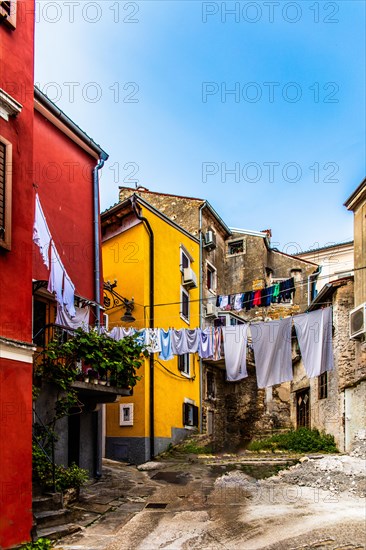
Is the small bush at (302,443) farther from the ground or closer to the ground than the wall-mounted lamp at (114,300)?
closer to the ground

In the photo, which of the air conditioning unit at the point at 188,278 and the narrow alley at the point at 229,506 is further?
the air conditioning unit at the point at 188,278

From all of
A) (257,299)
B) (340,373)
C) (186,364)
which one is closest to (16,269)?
(257,299)

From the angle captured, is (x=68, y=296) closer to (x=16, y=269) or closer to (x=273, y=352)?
(x=16, y=269)

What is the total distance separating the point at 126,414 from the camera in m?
21.2

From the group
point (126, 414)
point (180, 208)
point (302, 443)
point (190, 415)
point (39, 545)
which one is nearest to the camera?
point (39, 545)

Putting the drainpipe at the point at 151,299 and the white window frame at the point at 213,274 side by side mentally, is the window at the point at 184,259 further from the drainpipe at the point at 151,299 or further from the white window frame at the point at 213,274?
the drainpipe at the point at 151,299

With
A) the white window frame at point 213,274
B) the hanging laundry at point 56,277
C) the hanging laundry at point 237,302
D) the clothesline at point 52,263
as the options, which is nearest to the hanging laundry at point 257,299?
the hanging laundry at point 237,302

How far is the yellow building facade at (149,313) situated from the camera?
2108 cm

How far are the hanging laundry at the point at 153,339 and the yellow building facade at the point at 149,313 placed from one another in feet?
8.49

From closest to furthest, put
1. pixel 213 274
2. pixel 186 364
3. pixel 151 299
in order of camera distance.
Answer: pixel 151 299 → pixel 186 364 → pixel 213 274

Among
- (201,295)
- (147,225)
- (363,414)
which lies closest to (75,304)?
(147,225)

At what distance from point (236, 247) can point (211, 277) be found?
558cm

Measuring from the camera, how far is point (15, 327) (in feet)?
33.0

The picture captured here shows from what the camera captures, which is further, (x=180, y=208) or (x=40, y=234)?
(x=180, y=208)
